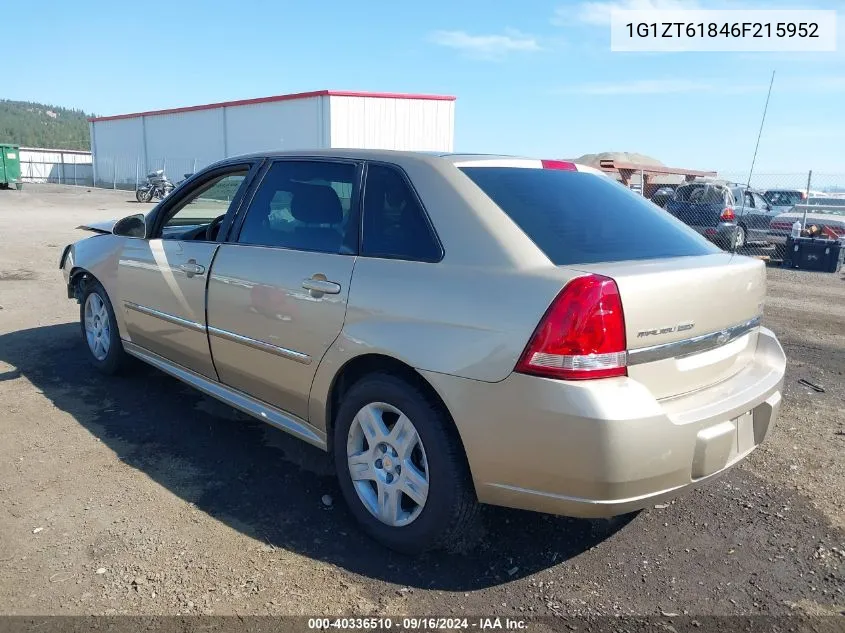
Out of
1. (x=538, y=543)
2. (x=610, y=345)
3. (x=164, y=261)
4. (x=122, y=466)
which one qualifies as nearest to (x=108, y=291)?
(x=164, y=261)

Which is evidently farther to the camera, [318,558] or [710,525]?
[710,525]

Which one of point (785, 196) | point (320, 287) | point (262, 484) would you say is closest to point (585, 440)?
point (320, 287)

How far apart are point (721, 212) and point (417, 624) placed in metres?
14.8

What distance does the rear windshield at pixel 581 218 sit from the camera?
2762 millimetres

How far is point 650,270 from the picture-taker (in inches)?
101

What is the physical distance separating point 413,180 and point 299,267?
716mm

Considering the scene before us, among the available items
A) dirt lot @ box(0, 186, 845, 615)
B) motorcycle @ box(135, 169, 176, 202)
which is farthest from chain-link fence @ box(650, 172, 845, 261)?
motorcycle @ box(135, 169, 176, 202)

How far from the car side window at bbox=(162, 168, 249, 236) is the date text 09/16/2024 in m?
2.45

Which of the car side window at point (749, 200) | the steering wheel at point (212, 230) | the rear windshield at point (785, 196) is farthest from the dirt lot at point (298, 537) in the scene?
the rear windshield at point (785, 196)

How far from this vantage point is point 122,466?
369 centimetres

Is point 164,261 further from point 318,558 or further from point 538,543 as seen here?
point 538,543

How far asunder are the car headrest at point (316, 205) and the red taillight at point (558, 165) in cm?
105

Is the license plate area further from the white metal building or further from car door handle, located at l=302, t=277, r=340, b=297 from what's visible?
the white metal building

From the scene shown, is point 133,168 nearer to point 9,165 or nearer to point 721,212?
point 9,165
